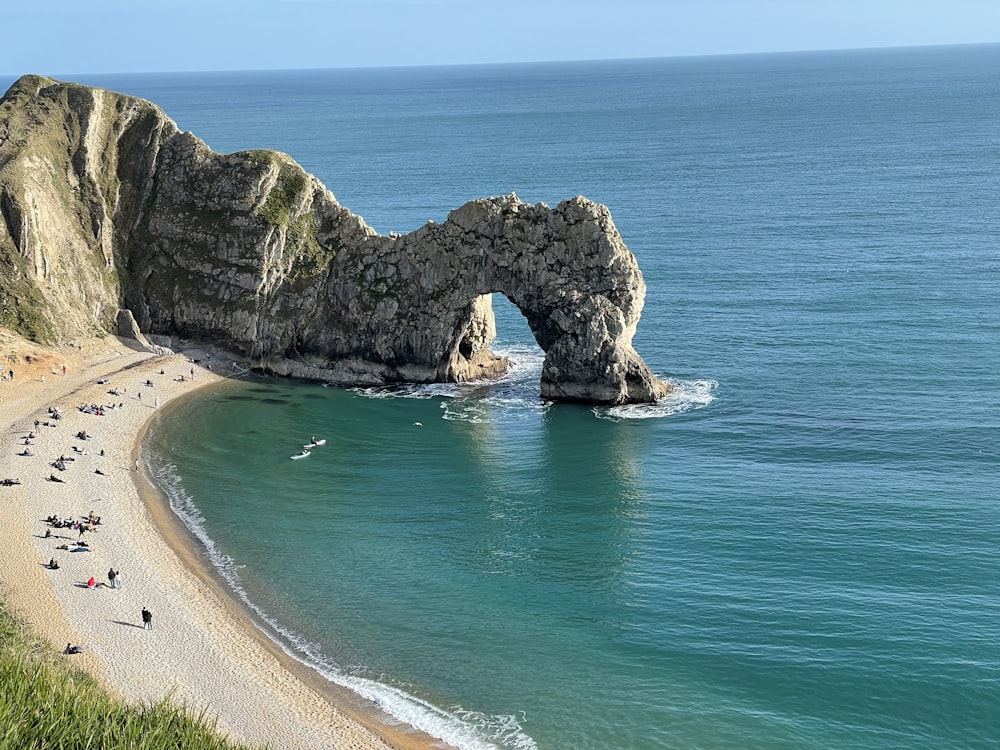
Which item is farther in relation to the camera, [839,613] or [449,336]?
[449,336]

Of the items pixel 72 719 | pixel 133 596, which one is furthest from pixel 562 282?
pixel 72 719

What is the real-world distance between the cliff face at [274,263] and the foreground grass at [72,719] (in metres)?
53.6

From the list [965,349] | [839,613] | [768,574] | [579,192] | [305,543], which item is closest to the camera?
[839,613]

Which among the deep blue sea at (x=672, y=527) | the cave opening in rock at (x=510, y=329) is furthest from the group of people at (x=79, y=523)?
the cave opening in rock at (x=510, y=329)

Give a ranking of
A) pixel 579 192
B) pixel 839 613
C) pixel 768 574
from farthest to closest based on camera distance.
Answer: pixel 579 192
pixel 768 574
pixel 839 613

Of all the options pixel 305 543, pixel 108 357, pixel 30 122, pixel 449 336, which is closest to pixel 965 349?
pixel 449 336

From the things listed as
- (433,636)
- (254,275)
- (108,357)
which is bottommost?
(433,636)

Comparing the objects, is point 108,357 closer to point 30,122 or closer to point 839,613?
point 30,122

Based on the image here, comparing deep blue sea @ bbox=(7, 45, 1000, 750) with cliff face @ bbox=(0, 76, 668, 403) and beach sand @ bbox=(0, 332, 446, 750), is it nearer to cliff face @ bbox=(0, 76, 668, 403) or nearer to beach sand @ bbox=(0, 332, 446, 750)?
beach sand @ bbox=(0, 332, 446, 750)

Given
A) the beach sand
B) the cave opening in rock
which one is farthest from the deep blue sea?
the beach sand

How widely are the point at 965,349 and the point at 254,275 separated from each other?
62081mm

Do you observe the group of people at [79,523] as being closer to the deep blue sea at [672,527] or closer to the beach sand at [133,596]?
the beach sand at [133,596]

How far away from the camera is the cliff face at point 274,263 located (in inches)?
3474

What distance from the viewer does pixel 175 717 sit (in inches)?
1457
